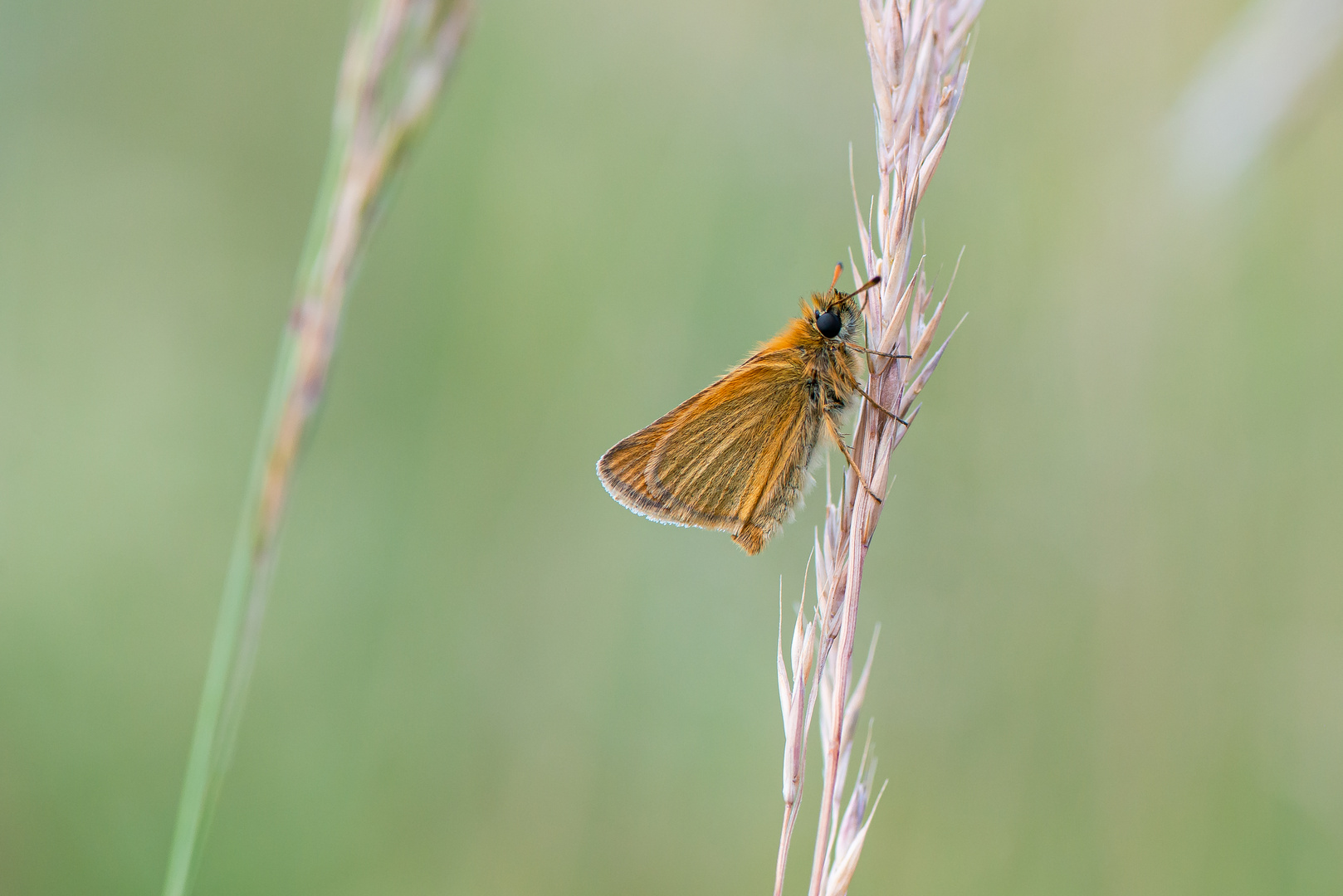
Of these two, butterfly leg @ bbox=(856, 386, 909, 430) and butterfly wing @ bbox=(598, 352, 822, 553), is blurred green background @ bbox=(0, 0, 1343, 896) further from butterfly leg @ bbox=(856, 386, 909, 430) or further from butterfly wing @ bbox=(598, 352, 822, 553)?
butterfly leg @ bbox=(856, 386, 909, 430)

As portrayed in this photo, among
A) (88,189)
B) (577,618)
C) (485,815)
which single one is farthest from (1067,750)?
(88,189)

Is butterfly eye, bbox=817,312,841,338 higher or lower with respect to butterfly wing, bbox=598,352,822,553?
higher

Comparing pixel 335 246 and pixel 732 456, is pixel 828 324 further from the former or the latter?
pixel 335 246

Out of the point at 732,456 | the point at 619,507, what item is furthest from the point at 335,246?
the point at 619,507

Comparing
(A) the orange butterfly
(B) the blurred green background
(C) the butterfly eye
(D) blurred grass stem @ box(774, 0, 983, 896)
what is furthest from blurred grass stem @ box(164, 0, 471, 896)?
(B) the blurred green background

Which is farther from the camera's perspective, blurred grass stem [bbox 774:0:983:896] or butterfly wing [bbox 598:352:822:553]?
butterfly wing [bbox 598:352:822:553]

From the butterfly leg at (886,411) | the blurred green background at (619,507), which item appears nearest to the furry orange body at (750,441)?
the butterfly leg at (886,411)

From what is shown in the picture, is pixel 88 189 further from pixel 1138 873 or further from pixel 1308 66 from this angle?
pixel 1138 873

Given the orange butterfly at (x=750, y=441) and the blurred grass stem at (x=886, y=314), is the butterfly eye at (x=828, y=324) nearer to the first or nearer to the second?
the orange butterfly at (x=750, y=441)
